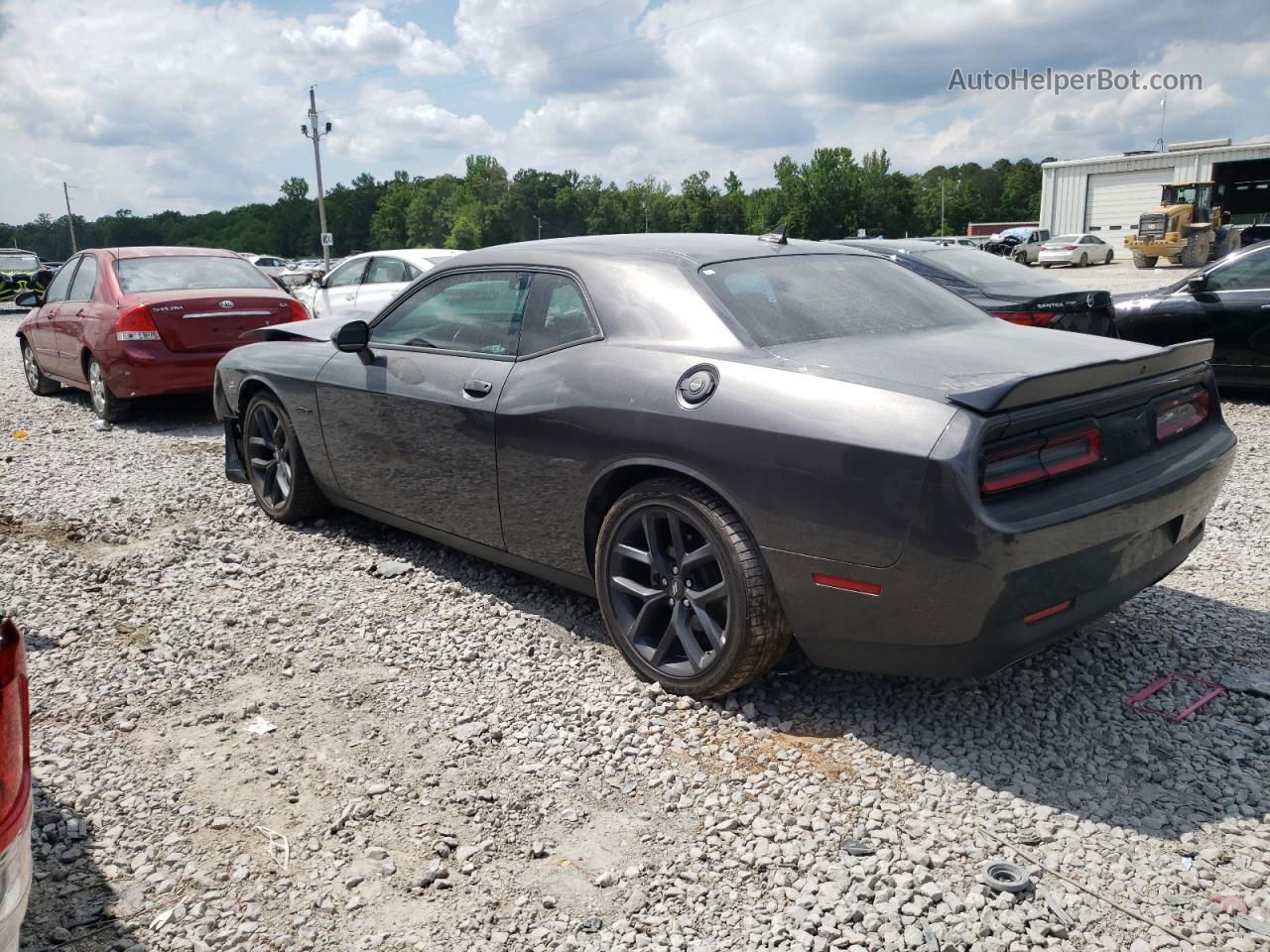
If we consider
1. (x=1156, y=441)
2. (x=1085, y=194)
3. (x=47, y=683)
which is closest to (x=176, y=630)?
(x=47, y=683)

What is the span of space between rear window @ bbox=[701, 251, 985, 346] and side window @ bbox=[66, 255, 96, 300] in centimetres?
779

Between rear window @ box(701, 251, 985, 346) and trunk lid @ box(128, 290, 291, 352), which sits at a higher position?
rear window @ box(701, 251, 985, 346)

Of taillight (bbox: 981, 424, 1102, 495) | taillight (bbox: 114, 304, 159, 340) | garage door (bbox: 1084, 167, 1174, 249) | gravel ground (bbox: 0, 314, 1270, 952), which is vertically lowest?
gravel ground (bbox: 0, 314, 1270, 952)

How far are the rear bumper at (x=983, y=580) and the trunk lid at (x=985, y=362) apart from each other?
0.31 m

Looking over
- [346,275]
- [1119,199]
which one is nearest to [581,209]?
[1119,199]

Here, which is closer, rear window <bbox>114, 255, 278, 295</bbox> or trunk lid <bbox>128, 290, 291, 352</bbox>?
trunk lid <bbox>128, 290, 291, 352</bbox>

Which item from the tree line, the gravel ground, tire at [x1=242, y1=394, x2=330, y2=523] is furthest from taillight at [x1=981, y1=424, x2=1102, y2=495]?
the tree line

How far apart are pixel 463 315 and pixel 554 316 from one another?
616mm

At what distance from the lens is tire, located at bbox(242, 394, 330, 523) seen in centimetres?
547

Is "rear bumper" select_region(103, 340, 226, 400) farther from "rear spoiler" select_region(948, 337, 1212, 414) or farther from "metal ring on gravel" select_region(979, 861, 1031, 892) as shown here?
"metal ring on gravel" select_region(979, 861, 1031, 892)

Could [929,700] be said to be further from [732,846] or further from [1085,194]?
[1085,194]

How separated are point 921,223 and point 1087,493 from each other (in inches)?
4649

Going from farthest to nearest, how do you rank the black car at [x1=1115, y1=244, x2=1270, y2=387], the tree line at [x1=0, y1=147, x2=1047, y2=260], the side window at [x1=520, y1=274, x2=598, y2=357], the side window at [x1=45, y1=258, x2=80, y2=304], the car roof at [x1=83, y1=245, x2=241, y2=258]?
the tree line at [x1=0, y1=147, x2=1047, y2=260] < the side window at [x1=45, y1=258, x2=80, y2=304] < the car roof at [x1=83, y1=245, x2=241, y2=258] < the black car at [x1=1115, y1=244, x2=1270, y2=387] < the side window at [x1=520, y1=274, x2=598, y2=357]

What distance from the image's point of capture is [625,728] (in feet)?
11.0
